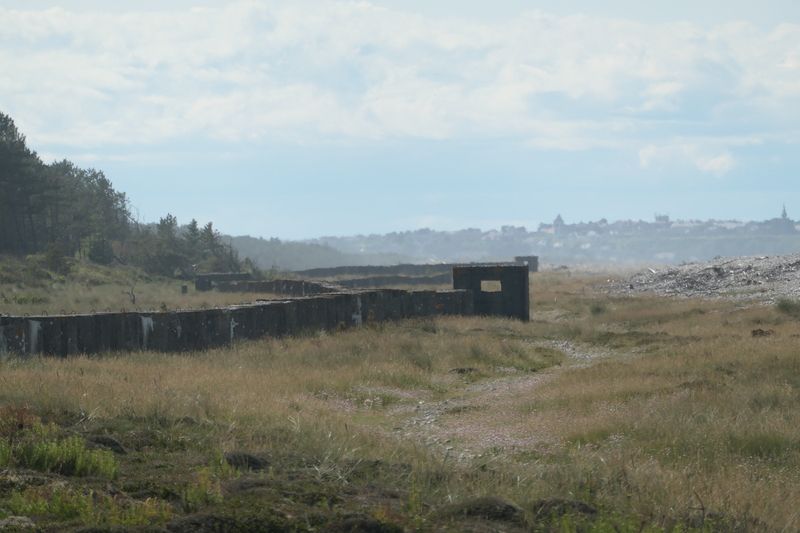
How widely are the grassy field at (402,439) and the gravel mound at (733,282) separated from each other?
18589 mm

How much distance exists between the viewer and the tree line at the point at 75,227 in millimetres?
59031

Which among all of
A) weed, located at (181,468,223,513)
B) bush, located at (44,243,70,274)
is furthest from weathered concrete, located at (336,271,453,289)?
weed, located at (181,468,223,513)

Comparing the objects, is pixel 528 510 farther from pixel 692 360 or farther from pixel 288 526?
pixel 692 360

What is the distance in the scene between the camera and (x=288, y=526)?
23.0 ft

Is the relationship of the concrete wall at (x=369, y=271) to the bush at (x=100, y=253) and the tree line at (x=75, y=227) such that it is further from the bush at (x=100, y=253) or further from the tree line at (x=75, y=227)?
the bush at (x=100, y=253)

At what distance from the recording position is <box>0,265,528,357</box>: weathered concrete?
18.1 metres

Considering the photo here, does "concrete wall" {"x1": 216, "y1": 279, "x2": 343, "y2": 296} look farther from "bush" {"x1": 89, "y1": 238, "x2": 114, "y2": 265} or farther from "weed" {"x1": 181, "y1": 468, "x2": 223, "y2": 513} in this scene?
"weed" {"x1": 181, "y1": 468, "x2": 223, "y2": 513}

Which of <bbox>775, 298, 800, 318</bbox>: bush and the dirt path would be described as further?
<bbox>775, 298, 800, 318</bbox>: bush

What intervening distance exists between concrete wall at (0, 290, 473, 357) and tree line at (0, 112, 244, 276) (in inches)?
1212

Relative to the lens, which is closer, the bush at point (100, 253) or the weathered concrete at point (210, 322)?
the weathered concrete at point (210, 322)

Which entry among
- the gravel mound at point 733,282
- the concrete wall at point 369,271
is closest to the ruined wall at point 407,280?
the concrete wall at point 369,271

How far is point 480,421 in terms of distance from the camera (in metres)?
14.2

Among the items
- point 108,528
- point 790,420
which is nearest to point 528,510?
point 108,528

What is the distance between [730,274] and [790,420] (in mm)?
38530
